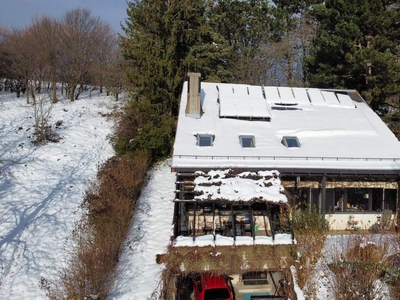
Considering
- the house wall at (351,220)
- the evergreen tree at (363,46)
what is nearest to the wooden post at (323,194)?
the house wall at (351,220)

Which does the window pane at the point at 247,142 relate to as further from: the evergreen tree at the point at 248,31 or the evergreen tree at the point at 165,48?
the evergreen tree at the point at 248,31

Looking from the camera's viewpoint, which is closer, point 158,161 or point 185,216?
point 185,216

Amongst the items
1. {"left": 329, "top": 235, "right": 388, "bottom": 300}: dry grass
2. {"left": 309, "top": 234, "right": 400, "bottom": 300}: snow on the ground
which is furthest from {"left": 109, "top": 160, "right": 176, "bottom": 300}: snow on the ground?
{"left": 329, "top": 235, "right": 388, "bottom": 300}: dry grass

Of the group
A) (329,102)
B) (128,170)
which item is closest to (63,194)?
(128,170)

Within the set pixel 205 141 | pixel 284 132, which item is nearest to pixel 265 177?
pixel 205 141

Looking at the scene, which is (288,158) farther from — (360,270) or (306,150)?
(360,270)

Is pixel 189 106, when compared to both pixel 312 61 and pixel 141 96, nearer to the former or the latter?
pixel 141 96

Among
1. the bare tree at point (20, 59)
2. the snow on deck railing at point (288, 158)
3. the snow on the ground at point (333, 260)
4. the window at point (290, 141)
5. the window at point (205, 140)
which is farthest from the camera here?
the bare tree at point (20, 59)
